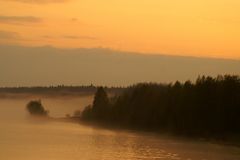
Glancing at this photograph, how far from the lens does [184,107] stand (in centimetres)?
8350

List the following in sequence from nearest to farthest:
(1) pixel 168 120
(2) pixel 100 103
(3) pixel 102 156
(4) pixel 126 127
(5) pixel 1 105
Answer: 1. (3) pixel 102 156
2. (1) pixel 168 120
3. (4) pixel 126 127
4. (2) pixel 100 103
5. (5) pixel 1 105

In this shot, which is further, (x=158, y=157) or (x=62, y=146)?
(x=62, y=146)

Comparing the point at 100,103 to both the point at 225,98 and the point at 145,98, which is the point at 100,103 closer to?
the point at 145,98

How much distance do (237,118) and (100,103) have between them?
36.4m

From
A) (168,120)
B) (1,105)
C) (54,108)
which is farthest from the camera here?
(1,105)

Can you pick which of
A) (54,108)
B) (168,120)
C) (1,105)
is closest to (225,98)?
(168,120)

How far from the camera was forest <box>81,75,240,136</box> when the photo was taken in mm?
77562

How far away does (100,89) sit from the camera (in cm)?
11269

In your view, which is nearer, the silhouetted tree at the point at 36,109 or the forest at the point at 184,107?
the forest at the point at 184,107

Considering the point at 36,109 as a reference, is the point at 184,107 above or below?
above

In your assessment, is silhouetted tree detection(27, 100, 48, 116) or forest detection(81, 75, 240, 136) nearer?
forest detection(81, 75, 240, 136)

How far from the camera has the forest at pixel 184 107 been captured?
254 feet

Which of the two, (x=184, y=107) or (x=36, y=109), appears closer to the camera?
(x=184, y=107)

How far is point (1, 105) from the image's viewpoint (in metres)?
198
